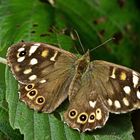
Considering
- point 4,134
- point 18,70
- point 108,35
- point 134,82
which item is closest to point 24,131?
point 4,134

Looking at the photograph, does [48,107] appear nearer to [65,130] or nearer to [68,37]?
[65,130]

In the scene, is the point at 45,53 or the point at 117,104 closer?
the point at 117,104

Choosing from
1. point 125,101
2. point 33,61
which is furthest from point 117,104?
point 33,61

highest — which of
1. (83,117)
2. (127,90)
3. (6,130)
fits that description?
(127,90)

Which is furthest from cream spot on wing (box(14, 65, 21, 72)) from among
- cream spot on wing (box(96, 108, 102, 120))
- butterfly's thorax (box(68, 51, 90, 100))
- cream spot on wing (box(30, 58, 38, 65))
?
cream spot on wing (box(96, 108, 102, 120))

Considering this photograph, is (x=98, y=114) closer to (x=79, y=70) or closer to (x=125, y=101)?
(x=125, y=101)

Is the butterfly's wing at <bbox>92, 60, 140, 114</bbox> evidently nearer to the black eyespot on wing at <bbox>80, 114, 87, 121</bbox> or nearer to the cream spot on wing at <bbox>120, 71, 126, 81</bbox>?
the cream spot on wing at <bbox>120, 71, 126, 81</bbox>

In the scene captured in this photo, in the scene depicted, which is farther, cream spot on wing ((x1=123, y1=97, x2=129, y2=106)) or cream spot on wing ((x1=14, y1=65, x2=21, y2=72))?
cream spot on wing ((x1=14, y1=65, x2=21, y2=72))
